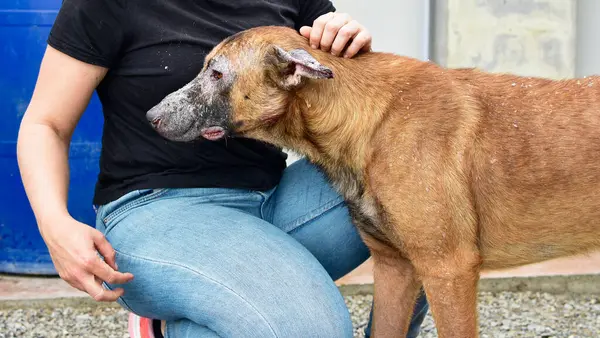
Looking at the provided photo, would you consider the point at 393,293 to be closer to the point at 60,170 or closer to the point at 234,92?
the point at 234,92

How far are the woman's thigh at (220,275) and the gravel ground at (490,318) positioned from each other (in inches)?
71.2

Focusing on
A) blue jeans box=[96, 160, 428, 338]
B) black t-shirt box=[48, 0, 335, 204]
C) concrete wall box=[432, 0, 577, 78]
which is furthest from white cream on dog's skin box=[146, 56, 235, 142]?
concrete wall box=[432, 0, 577, 78]

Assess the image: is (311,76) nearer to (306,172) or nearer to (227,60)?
(227,60)

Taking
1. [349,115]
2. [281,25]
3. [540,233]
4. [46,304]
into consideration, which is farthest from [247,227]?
[46,304]

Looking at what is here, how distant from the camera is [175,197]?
3.20 m

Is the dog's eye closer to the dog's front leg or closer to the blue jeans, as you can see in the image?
the blue jeans

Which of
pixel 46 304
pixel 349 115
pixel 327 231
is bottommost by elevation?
pixel 46 304

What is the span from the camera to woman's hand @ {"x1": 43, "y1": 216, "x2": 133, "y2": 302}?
8.87 ft

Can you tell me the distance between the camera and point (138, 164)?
127 inches

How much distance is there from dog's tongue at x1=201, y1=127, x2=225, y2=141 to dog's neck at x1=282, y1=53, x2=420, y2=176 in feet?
0.80

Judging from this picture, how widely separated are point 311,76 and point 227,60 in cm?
35

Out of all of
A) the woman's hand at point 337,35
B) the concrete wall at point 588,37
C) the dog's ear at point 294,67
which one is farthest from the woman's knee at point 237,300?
the concrete wall at point 588,37

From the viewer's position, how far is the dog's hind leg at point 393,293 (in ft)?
11.3

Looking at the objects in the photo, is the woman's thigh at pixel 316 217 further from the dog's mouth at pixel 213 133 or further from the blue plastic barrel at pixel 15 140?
the blue plastic barrel at pixel 15 140
